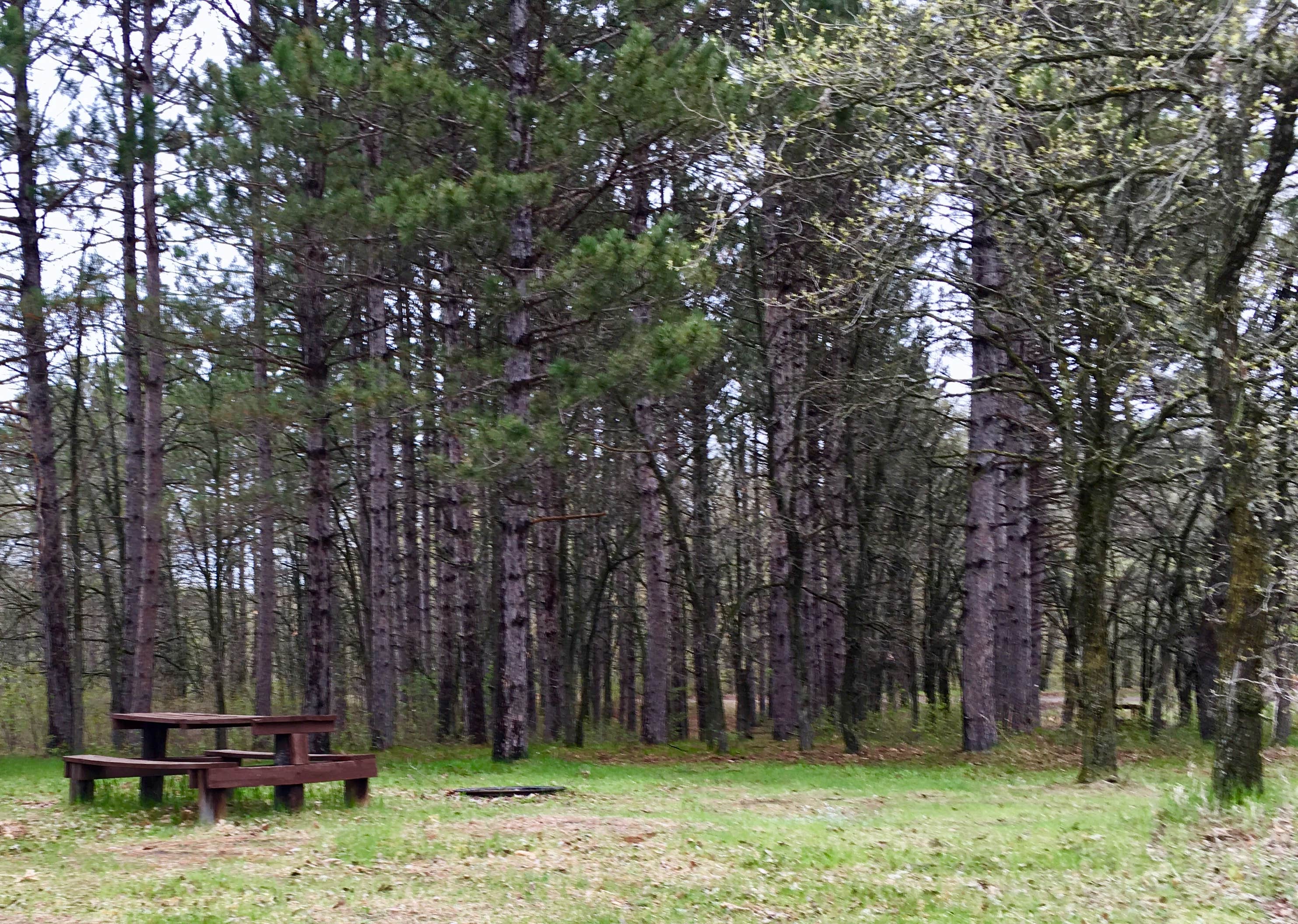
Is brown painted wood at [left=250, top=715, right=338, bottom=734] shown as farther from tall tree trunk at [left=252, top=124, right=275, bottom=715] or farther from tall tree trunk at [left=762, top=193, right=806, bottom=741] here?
tall tree trunk at [left=762, top=193, right=806, bottom=741]

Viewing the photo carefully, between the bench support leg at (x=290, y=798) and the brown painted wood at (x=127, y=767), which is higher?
the brown painted wood at (x=127, y=767)

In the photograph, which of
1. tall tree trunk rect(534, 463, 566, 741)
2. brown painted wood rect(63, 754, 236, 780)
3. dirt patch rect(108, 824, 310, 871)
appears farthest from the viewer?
tall tree trunk rect(534, 463, 566, 741)

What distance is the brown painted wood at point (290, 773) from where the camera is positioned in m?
8.59

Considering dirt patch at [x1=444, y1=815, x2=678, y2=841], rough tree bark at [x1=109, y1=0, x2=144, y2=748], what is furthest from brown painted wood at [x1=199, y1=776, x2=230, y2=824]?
rough tree bark at [x1=109, y1=0, x2=144, y2=748]

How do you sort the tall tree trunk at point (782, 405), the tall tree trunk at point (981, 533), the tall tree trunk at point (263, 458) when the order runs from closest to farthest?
the tall tree trunk at point (263, 458)
the tall tree trunk at point (981, 533)
the tall tree trunk at point (782, 405)

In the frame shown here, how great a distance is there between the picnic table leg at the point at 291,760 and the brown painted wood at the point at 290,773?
0.28 ft

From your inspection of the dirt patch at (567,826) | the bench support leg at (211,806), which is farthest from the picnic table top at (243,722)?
the dirt patch at (567,826)

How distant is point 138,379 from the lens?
55.6 ft

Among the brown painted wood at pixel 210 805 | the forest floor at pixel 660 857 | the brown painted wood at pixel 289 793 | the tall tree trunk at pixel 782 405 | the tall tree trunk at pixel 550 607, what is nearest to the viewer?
the forest floor at pixel 660 857

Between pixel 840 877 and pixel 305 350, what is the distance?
12269 mm

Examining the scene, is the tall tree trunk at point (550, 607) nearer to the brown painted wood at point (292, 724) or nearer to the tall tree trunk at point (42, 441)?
the brown painted wood at point (292, 724)

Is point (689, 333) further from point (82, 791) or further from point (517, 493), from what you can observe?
point (82, 791)

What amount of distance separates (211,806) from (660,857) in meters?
3.59

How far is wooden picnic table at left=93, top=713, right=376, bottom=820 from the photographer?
862 centimetres
